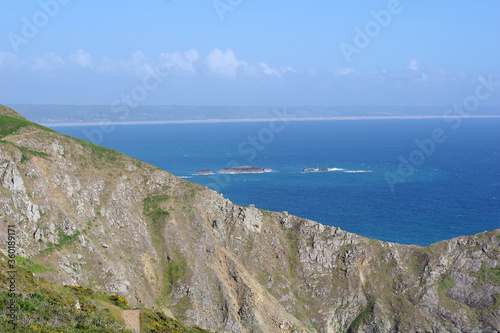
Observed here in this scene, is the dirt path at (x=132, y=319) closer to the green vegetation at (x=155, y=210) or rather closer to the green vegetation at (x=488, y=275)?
the green vegetation at (x=155, y=210)

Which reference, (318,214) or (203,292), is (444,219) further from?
(203,292)

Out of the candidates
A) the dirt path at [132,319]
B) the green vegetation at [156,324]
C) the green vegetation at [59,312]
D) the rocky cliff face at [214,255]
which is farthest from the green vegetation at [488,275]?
the dirt path at [132,319]

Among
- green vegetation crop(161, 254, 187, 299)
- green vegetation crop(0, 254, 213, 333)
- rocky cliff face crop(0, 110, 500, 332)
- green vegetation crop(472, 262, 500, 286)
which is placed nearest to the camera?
green vegetation crop(0, 254, 213, 333)

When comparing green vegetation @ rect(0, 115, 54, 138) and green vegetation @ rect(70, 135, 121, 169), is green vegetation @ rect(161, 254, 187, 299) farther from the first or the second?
green vegetation @ rect(0, 115, 54, 138)

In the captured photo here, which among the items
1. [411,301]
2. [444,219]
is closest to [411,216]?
[444,219]

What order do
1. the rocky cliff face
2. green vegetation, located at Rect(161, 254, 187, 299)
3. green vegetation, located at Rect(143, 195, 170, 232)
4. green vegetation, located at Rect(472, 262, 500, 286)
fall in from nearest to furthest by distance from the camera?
1. the rocky cliff face
2. green vegetation, located at Rect(161, 254, 187, 299)
3. green vegetation, located at Rect(143, 195, 170, 232)
4. green vegetation, located at Rect(472, 262, 500, 286)

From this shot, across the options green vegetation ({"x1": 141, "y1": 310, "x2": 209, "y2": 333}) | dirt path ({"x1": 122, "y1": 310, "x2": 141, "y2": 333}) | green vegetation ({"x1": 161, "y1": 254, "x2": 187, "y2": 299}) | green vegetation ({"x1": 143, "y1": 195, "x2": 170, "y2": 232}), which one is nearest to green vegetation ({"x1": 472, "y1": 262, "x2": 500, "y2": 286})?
green vegetation ({"x1": 161, "y1": 254, "x2": 187, "y2": 299})
